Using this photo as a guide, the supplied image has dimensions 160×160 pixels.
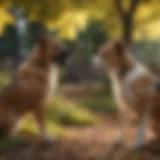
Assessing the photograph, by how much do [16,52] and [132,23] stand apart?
0.53 metres

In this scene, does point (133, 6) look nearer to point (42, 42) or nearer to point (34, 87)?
point (42, 42)

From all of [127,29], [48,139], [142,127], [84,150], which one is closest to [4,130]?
[48,139]

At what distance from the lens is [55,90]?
6.57 ft

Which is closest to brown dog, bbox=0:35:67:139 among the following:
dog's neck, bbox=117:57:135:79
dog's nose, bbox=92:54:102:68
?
dog's nose, bbox=92:54:102:68

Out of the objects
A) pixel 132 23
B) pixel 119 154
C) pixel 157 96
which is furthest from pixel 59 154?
pixel 132 23

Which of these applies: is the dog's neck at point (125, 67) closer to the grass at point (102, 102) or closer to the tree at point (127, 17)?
the tree at point (127, 17)

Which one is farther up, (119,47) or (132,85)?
(119,47)

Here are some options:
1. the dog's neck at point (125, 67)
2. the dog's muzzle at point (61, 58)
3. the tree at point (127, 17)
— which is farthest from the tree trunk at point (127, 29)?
the dog's muzzle at point (61, 58)

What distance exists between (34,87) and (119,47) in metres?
0.43

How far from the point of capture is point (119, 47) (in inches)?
70.4

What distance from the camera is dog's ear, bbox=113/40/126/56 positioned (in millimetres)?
1787

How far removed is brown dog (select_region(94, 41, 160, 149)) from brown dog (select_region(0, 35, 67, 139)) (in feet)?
0.69

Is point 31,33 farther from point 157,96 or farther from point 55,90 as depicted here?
point 157,96

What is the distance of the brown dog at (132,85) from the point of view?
1758 millimetres
